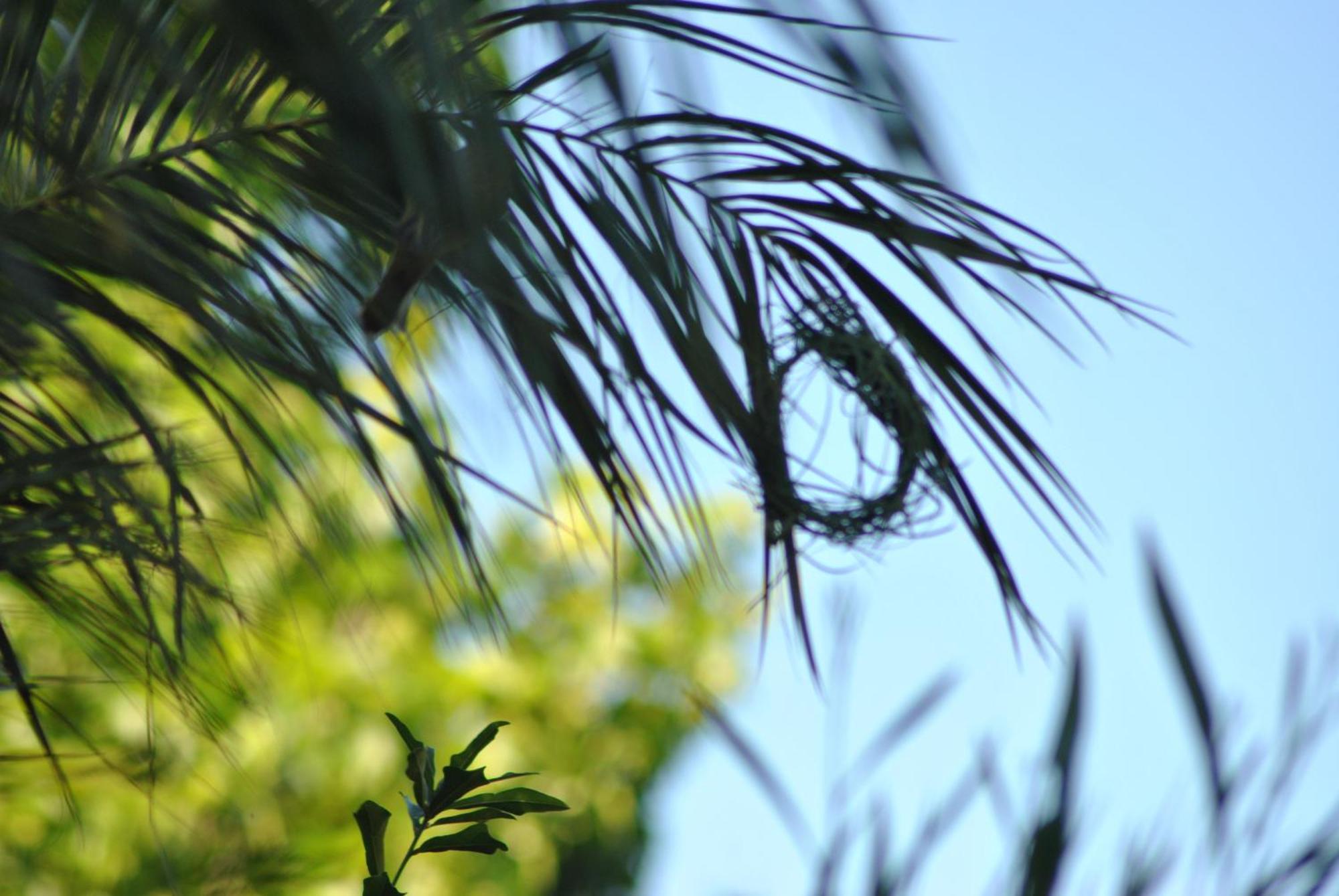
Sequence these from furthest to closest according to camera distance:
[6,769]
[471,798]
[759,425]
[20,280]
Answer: [6,769] < [759,425] < [471,798] < [20,280]

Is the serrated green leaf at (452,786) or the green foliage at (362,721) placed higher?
the green foliage at (362,721)

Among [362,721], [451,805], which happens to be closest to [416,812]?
[451,805]

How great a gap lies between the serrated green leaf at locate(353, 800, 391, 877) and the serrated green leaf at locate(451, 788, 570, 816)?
0.18ft

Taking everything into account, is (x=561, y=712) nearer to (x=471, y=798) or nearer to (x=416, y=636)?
(x=416, y=636)

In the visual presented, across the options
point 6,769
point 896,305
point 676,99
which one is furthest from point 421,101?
point 6,769

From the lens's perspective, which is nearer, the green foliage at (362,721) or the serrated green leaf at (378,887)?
the serrated green leaf at (378,887)

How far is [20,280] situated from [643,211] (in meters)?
0.41

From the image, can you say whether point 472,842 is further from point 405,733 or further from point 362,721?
point 362,721

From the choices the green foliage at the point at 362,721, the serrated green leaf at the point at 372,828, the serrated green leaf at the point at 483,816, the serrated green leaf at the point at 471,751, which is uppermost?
the green foliage at the point at 362,721

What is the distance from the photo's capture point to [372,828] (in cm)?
75

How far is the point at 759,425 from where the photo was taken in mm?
911

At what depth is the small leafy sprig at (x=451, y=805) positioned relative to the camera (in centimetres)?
76

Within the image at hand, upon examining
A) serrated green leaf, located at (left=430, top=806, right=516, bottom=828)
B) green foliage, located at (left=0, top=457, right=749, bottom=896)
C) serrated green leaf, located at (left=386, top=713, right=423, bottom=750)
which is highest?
green foliage, located at (left=0, top=457, right=749, bottom=896)

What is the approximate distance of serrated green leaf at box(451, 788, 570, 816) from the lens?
0.80 metres
